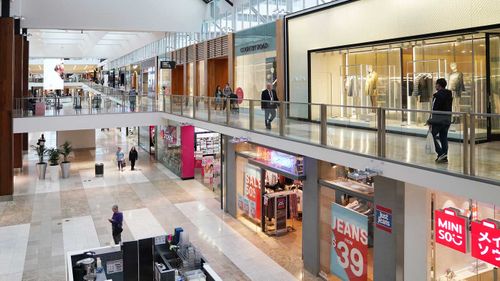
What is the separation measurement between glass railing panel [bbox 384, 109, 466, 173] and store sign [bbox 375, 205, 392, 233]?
1539 millimetres

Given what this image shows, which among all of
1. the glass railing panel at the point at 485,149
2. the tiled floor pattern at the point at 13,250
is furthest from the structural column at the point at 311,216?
the tiled floor pattern at the point at 13,250

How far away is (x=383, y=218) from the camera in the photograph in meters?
7.90

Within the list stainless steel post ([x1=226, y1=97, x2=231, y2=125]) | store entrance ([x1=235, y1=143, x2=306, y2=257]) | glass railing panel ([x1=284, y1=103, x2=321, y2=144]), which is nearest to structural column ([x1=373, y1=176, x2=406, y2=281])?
glass railing panel ([x1=284, y1=103, x2=321, y2=144])

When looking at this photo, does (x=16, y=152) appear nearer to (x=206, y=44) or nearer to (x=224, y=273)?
(x=206, y=44)

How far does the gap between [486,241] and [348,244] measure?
3261mm

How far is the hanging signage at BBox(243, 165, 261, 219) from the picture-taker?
43.3 ft

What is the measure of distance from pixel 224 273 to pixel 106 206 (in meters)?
7.35

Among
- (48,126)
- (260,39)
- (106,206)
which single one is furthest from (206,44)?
(106,206)

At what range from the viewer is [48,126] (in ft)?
59.2

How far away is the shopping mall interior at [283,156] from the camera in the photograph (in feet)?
22.0

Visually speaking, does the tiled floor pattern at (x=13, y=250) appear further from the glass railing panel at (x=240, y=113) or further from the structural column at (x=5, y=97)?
the glass railing panel at (x=240, y=113)

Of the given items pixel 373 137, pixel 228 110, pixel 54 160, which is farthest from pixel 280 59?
pixel 54 160

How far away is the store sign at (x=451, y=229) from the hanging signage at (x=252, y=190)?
6630 mm

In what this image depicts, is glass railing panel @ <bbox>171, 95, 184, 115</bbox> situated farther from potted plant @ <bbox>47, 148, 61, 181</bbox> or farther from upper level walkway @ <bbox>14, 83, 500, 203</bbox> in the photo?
potted plant @ <bbox>47, 148, 61, 181</bbox>
